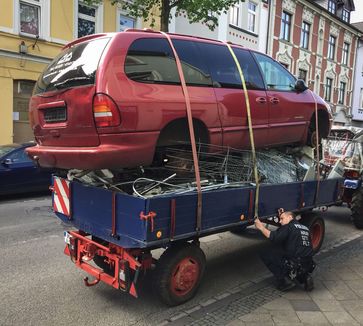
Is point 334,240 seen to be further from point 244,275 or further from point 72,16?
point 72,16

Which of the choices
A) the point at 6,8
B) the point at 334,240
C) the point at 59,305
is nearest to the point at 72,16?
the point at 6,8

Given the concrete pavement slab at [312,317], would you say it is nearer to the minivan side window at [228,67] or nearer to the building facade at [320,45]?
the minivan side window at [228,67]

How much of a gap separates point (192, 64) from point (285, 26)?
80.1 feet

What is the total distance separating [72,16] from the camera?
16.0 metres

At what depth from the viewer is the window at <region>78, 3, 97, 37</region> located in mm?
16438

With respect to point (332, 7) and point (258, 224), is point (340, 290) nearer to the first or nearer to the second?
point (258, 224)

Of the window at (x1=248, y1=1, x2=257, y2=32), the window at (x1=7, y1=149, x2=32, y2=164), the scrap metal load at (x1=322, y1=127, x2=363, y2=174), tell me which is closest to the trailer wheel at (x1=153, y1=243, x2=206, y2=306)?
the scrap metal load at (x1=322, y1=127, x2=363, y2=174)

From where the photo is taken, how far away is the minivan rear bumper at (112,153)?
13.0 ft

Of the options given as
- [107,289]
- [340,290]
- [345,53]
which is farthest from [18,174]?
[345,53]

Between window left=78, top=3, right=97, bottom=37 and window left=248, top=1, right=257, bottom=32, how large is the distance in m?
10.0

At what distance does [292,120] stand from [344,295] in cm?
231

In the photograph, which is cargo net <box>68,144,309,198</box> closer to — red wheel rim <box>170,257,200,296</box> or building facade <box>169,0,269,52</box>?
red wheel rim <box>170,257,200,296</box>

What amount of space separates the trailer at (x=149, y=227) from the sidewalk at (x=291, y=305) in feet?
1.20

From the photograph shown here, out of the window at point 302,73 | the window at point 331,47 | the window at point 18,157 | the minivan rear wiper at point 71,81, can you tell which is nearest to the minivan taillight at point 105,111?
the minivan rear wiper at point 71,81
